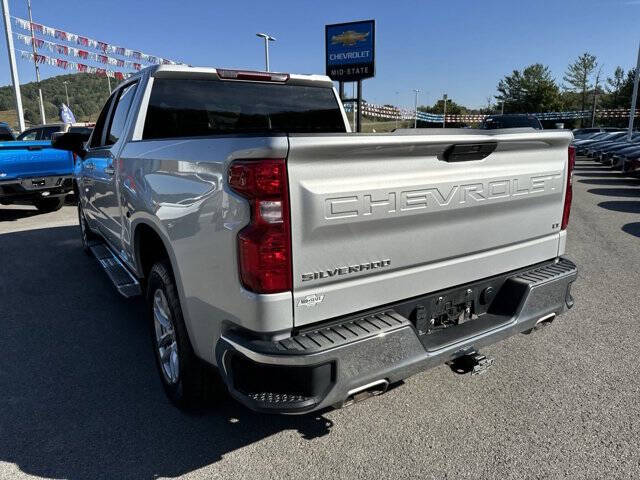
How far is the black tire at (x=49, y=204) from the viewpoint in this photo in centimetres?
985

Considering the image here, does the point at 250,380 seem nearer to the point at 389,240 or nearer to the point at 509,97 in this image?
the point at 389,240

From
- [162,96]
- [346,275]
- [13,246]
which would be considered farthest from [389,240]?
[13,246]

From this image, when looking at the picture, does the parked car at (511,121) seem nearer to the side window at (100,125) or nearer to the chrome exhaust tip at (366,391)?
the side window at (100,125)

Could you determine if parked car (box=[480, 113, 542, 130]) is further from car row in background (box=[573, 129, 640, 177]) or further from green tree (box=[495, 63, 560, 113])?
green tree (box=[495, 63, 560, 113])

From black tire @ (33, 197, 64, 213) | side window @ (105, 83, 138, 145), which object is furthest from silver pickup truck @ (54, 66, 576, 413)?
black tire @ (33, 197, 64, 213)

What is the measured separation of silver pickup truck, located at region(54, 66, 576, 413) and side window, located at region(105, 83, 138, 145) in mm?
691

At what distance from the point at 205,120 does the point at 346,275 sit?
7.45ft

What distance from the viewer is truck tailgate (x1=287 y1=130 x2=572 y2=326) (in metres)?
1.99

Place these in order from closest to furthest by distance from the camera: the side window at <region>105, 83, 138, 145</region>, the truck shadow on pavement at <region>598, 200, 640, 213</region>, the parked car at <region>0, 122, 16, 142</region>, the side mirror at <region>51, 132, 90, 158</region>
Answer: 1. the side window at <region>105, 83, 138, 145</region>
2. the side mirror at <region>51, 132, 90, 158</region>
3. the truck shadow on pavement at <region>598, 200, 640, 213</region>
4. the parked car at <region>0, 122, 16, 142</region>

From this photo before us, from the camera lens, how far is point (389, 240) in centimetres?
222

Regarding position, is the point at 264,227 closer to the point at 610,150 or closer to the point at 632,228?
the point at 632,228

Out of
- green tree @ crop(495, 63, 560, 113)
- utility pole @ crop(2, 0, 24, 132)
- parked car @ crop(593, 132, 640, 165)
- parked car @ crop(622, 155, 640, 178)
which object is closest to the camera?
parked car @ crop(622, 155, 640, 178)

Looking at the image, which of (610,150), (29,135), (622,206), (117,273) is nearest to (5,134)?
(29,135)

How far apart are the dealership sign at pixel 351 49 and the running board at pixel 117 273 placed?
65.2 ft
